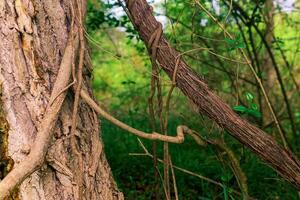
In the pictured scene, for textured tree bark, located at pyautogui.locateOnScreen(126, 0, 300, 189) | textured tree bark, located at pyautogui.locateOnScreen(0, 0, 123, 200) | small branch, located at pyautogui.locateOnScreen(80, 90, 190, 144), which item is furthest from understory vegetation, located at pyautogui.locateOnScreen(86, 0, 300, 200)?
textured tree bark, located at pyautogui.locateOnScreen(0, 0, 123, 200)

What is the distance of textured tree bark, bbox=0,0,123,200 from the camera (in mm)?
1621

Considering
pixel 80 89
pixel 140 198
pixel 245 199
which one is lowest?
pixel 140 198

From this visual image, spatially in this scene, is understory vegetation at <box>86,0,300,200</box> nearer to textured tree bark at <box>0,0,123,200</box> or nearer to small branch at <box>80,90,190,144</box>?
small branch at <box>80,90,190,144</box>

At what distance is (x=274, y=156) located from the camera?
1837 millimetres

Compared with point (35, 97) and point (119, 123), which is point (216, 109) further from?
point (35, 97)

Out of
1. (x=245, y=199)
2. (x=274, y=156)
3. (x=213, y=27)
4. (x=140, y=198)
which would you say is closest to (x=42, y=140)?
(x=274, y=156)

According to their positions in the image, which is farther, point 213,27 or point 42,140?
point 213,27

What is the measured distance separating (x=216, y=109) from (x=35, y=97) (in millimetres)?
610

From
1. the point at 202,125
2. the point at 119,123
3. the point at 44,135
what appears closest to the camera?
the point at 44,135

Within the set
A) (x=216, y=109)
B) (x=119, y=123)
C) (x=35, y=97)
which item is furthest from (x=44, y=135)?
(x=216, y=109)

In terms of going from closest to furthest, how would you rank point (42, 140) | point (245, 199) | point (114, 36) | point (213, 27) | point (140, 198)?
point (42, 140)
point (245, 199)
point (140, 198)
point (213, 27)
point (114, 36)

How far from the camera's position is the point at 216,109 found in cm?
185

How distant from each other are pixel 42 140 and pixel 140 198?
60.3 inches

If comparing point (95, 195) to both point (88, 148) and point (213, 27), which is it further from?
point (213, 27)
